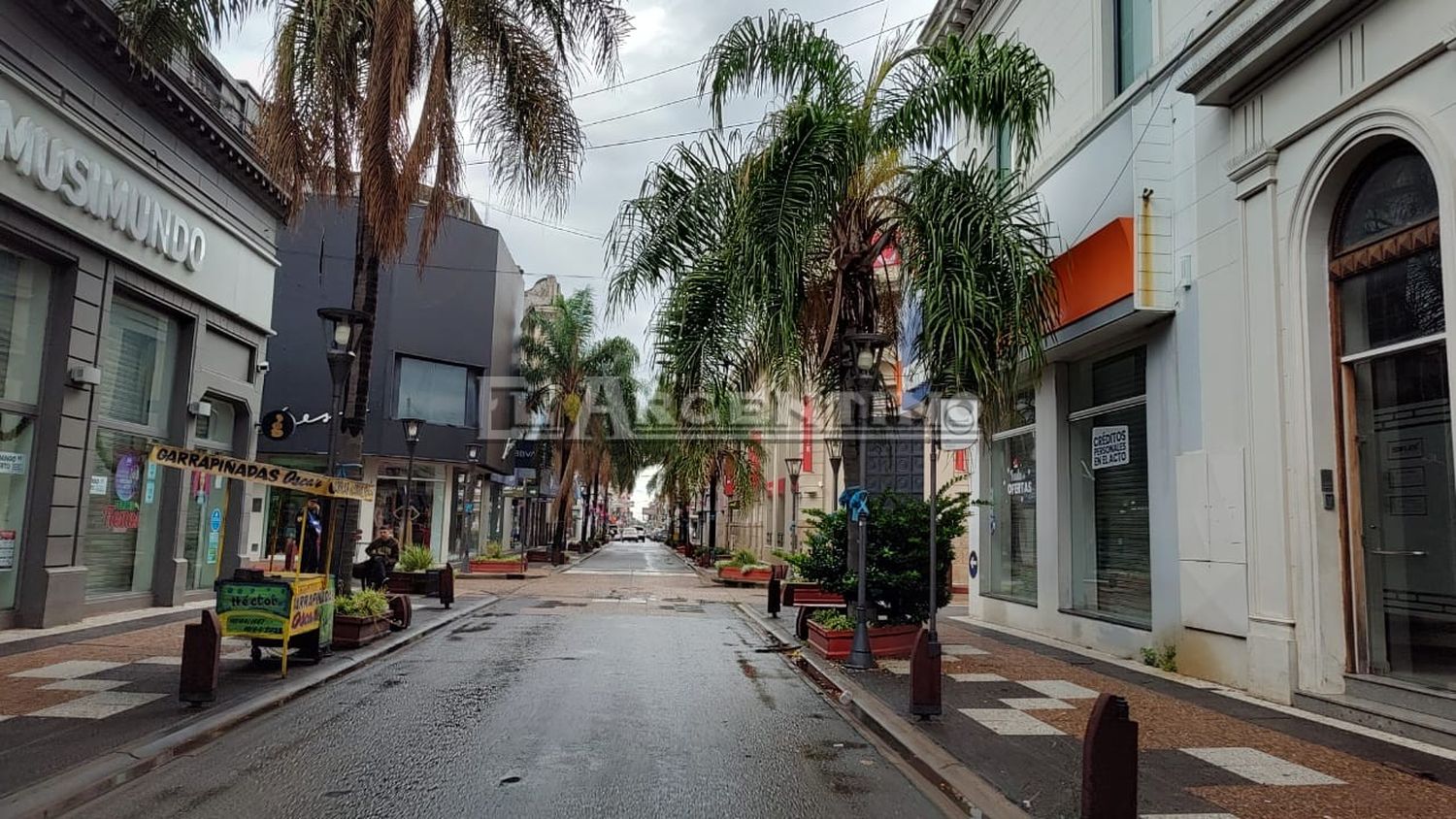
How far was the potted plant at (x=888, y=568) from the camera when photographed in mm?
11992

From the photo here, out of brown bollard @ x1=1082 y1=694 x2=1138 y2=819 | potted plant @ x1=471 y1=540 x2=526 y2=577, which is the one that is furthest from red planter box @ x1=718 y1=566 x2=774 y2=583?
brown bollard @ x1=1082 y1=694 x2=1138 y2=819

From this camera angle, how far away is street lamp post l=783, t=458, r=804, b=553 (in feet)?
106

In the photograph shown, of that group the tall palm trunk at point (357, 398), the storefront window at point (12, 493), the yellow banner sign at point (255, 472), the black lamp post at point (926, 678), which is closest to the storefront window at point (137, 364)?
the storefront window at point (12, 493)

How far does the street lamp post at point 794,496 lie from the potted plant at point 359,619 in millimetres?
19755

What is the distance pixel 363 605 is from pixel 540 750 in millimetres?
6453

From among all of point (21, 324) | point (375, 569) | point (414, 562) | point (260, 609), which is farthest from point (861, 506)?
point (414, 562)

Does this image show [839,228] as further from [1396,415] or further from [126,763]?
[126,763]

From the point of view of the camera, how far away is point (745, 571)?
2894 cm

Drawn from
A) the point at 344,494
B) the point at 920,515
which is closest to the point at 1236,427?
the point at 920,515

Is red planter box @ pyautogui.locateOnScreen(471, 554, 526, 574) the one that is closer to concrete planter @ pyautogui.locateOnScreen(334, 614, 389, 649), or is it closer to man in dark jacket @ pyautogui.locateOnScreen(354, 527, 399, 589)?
man in dark jacket @ pyautogui.locateOnScreen(354, 527, 399, 589)

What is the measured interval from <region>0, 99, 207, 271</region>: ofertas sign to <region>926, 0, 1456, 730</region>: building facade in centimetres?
1281

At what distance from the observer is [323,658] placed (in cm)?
1107

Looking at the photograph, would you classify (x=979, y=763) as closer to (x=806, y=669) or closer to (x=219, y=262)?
(x=806, y=669)

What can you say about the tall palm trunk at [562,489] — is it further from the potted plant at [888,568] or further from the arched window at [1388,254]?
the arched window at [1388,254]
